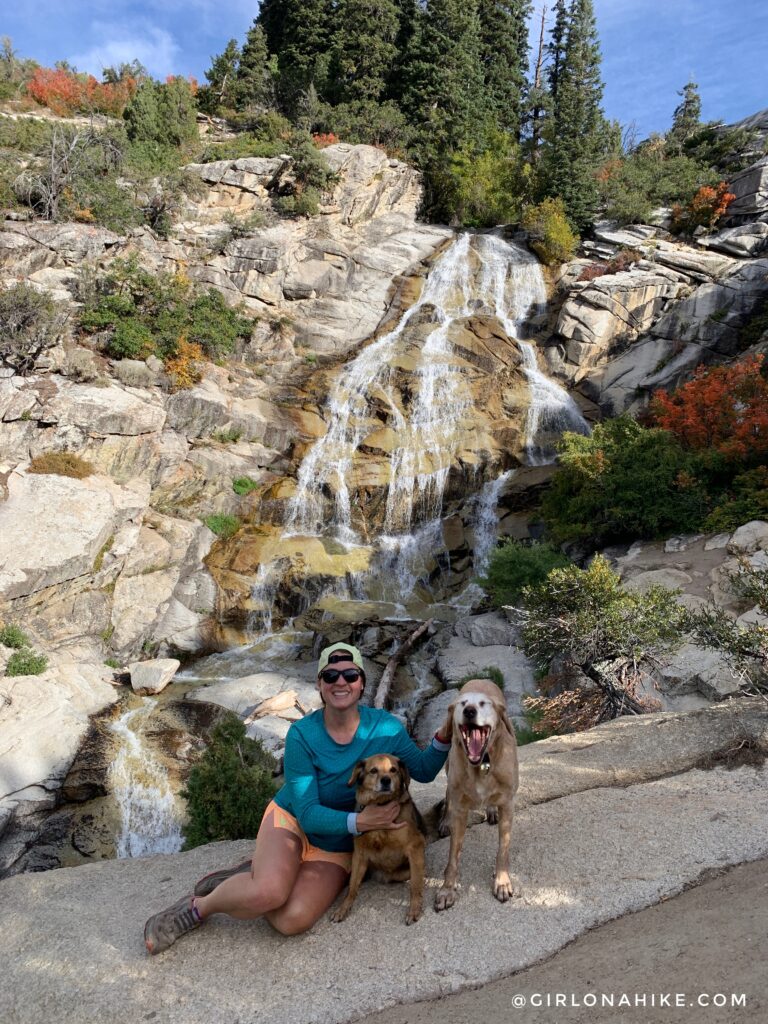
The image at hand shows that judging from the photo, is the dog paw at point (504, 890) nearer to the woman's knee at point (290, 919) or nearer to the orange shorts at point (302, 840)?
the orange shorts at point (302, 840)

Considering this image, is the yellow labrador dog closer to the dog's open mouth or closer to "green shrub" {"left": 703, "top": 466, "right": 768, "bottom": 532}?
the dog's open mouth

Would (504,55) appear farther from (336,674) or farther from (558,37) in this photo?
(336,674)

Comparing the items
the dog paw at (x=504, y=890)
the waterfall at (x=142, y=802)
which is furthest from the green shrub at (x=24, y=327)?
the dog paw at (x=504, y=890)

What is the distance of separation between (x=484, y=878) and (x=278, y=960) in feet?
4.33

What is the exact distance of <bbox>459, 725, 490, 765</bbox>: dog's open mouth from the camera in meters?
3.22

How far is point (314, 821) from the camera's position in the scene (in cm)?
344

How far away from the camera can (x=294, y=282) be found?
2586 cm

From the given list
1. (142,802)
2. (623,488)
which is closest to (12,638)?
(142,802)

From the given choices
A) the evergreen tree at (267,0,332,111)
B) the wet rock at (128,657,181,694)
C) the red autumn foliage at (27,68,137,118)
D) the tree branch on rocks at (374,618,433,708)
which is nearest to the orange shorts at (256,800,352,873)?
the tree branch on rocks at (374,618,433,708)

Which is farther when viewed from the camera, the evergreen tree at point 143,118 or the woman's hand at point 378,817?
the evergreen tree at point 143,118

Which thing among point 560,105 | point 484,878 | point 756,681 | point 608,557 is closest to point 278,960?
point 484,878

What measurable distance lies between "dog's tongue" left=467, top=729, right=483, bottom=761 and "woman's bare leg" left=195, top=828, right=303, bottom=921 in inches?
50.2

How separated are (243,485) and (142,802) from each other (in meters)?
10.7

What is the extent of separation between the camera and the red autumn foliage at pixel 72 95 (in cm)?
3325
